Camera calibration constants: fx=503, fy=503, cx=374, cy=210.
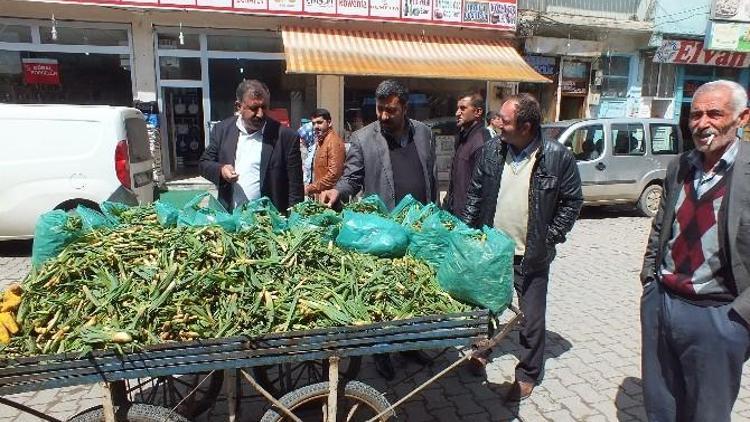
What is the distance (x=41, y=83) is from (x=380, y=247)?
10.8 meters

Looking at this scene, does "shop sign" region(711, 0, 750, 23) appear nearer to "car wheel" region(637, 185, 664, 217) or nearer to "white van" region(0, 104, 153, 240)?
"car wheel" region(637, 185, 664, 217)

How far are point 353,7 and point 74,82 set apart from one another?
20.2 ft

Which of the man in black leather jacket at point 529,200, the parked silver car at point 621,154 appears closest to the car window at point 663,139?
the parked silver car at point 621,154

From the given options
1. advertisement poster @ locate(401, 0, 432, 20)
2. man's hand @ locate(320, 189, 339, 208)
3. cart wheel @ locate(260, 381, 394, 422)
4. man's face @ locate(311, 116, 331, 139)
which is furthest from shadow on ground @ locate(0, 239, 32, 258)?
advertisement poster @ locate(401, 0, 432, 20)

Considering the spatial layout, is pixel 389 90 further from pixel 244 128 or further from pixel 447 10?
pixel 447 10

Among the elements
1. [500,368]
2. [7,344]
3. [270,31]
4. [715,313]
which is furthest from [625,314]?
[270,31]

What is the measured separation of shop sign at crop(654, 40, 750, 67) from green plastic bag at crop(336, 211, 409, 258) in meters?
13.9

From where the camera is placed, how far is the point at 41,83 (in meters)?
10.4

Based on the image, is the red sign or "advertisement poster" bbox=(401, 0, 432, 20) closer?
the red sign

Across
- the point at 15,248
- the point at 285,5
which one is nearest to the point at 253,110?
the point at 15,248

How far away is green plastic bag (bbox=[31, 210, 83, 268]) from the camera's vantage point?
7.90 feet

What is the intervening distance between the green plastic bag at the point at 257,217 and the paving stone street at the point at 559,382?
1.18 m

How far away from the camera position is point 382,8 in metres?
11.0

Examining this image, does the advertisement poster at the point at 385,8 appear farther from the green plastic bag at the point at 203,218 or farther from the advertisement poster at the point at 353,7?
the green plastic bag at the point at 203,218
